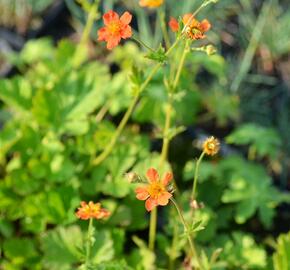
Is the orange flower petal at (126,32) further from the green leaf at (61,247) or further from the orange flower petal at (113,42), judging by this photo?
the green leaf at (61,247)

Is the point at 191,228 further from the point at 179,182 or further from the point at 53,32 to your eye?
the point at 53,32

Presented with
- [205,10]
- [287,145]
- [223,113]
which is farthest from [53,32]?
[287,145]

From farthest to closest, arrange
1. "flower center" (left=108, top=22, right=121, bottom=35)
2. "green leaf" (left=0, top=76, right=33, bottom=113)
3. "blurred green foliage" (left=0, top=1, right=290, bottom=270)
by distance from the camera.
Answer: "green leaf" (left=0, top=76, right=33, bottom=113) < "blurred green foliage" (left=0, top=1, right=290, bottom=270) < "flower center" (left=108, top=22, right=121, bottom=35)

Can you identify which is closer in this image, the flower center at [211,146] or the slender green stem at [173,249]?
the flower center at [211,146]

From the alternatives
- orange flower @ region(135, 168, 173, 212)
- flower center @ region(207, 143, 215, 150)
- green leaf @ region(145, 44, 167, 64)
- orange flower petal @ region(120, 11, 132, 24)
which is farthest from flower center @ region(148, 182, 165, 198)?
orange flower petal @ region(120, 11, 132, 24)

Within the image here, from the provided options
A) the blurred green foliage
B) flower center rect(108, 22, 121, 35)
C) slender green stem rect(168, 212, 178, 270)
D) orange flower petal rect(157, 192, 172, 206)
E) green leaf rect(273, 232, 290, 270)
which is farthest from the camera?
the blurred green foliage

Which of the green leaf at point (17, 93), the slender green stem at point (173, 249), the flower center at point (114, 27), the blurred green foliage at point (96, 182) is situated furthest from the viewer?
the green leaf at point (17, 93)

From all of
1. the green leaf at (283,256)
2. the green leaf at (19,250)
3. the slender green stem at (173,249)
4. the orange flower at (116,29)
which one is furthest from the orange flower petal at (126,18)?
the green leaf at (19,250)

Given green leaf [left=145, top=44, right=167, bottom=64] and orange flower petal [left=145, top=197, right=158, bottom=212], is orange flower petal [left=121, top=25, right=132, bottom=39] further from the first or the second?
orange flower petal [left=145, top=197, right=158, bottom=212]
